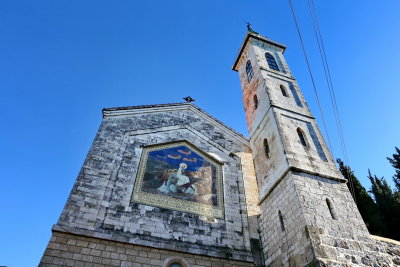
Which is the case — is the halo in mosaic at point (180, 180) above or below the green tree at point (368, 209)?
below

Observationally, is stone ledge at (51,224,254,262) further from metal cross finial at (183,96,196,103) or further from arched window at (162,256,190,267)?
metal cross finial at (183,96,196,103)

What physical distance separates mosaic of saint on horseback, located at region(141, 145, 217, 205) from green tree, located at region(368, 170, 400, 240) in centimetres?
976

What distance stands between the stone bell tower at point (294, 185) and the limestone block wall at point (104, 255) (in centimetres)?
209

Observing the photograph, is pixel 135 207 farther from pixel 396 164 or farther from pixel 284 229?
pixel 396 164

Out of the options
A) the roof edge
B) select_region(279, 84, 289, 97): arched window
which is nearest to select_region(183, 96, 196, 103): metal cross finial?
the roof edge

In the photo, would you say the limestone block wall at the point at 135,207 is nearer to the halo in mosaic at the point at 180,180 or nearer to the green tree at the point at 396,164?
the halo in mosaic at the point at 180,180

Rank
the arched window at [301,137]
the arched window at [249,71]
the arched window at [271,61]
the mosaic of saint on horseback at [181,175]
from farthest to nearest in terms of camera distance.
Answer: the arched window at [249,71]
the arched window at [271,61]
the arched window at [301,137]
the mosaic of saint on horseback at [181,175]

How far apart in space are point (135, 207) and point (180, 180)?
1.94m

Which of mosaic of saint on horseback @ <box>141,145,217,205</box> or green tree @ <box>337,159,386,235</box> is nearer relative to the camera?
mosaic of saint on horseback @ <box>141,145,217,205</box>

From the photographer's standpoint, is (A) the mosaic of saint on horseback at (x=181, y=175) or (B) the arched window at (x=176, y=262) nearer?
(B) the arched window at (x=176, y=262)

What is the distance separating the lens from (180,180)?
10.0m

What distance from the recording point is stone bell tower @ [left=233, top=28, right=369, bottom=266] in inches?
282

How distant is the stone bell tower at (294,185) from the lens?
282 inches

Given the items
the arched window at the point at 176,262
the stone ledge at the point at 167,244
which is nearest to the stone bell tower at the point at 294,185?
the stone ledge at the point at 167,244
